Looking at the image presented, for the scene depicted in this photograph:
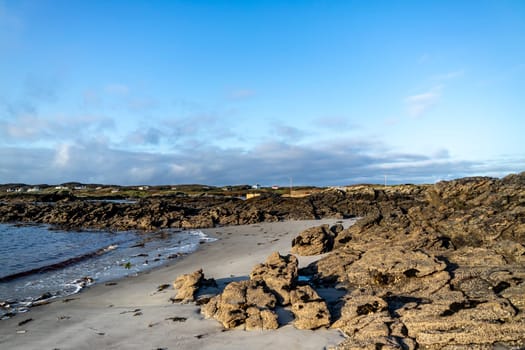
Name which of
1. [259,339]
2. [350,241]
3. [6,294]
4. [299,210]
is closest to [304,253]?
[350,241]

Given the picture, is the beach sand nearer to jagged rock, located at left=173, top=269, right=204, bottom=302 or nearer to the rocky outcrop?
jagged rock, located at left=173, top=269, right=204, bottom=302

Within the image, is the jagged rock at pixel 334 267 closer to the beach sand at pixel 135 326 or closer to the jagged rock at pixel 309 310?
the beach sand at pixel 135 326

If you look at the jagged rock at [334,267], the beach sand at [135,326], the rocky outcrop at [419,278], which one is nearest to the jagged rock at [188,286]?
the rocky outcrop at [419,278]

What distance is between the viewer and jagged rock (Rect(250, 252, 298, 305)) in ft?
35.1

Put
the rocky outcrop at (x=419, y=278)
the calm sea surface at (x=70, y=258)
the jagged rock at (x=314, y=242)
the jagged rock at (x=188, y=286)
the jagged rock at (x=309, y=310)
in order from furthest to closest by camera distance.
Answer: the jagged rock at (x=314, y=242)
the calm sea surface at (x=70, y=258)
the jagged rock at (x=188, y=286)
the jagged rock at (x=309, y=310)
the rocky outcrop at (x=419, y=278)

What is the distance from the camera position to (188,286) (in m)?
12.3

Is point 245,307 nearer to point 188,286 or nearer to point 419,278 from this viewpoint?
point 188,286

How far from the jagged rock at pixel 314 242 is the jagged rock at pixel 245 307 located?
7.38 meters

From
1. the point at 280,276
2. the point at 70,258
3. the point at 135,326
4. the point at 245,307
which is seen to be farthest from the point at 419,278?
the point at 70,258

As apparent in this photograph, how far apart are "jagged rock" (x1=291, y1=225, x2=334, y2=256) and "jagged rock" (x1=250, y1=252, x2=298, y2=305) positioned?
4875 mm

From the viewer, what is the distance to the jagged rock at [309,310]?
906 cm

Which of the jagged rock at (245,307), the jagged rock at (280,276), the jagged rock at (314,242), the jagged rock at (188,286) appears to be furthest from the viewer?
the jagged rock at (314,242)

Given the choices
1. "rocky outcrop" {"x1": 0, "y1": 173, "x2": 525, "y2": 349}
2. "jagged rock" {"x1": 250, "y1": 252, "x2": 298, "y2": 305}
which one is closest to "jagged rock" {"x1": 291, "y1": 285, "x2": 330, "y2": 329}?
"rocky outcrop" {"x1": 0, "y1": 173, "x2": 525, "y2": 349}

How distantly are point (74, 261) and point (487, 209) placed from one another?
20.8 metres
